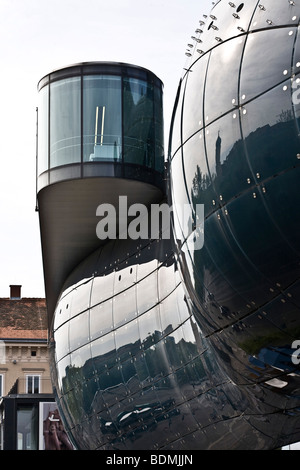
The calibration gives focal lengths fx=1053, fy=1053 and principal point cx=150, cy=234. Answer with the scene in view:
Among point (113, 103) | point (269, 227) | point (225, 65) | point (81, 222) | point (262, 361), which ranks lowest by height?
point (262, 361)

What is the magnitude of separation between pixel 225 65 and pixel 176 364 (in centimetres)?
672

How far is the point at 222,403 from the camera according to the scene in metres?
13.4

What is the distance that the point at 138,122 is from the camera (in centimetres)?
1661

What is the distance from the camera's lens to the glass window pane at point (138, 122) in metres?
16.4

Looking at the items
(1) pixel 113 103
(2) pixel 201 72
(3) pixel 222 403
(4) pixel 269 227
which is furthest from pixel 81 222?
(4) pixel 269 227

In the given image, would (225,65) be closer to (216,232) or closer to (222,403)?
(216,232)

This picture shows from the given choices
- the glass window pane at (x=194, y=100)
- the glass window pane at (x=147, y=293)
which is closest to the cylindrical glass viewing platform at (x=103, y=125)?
the glass window pane at (x=147, y=293)

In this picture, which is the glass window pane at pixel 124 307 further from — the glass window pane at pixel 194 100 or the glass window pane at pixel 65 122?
the glass window pane at pixel 194 100

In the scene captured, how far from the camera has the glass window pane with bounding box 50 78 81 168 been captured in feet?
53.8

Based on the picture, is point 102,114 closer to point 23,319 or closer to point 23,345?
point 23,345

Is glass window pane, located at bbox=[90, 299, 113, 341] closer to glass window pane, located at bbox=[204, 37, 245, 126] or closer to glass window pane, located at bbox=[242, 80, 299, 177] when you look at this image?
glass window pane, located at bbox=[204, 37, 245, 126]

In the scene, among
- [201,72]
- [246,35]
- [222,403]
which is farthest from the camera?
[222,403]

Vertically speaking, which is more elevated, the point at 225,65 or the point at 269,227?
the point at 225,65

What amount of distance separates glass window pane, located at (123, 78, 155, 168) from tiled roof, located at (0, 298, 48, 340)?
37515 millimetres
